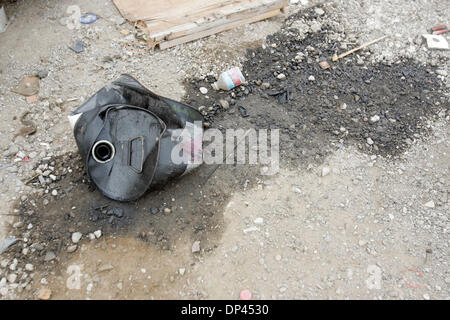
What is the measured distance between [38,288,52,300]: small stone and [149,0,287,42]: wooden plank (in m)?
2.43

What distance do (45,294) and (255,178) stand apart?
5.37 ft

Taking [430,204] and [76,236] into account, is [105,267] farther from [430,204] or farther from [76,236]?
[430,204]

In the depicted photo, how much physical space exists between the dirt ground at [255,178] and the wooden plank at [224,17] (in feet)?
0.44

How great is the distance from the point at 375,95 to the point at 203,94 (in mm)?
1605

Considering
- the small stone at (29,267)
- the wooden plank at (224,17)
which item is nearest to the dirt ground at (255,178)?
the small stone at (29,267)

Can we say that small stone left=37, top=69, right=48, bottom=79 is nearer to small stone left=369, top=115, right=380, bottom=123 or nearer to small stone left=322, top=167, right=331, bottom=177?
small stone left=322, top=167, right=331, bottom=177

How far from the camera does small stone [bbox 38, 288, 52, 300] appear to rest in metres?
2.29

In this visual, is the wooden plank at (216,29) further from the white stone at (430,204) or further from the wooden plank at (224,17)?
the white stone at (430,204)

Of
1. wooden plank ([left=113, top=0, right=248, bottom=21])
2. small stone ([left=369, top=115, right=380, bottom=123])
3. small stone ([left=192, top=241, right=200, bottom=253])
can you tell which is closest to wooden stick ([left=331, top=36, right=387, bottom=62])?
small stone ([left=369, top=115, right=380, bottom=123])

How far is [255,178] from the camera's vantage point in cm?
281

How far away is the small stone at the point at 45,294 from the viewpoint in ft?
7.51
